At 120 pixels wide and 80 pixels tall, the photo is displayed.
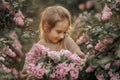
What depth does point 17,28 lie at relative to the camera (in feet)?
22.5

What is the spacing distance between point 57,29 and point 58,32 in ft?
0.21

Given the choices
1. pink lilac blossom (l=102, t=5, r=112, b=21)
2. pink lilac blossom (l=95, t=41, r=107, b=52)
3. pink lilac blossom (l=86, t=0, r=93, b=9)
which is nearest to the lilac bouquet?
pink lilac blossom (l=95, t=41, r=107, b=52)

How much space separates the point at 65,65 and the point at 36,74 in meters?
0.27

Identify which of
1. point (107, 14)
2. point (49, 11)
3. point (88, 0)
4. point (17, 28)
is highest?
point (107, 14)

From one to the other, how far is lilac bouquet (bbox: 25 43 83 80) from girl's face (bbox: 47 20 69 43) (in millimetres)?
785

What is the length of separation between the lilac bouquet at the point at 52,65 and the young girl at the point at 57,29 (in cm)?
79

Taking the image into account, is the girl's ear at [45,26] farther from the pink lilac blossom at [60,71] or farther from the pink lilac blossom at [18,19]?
the pink lilac blossom at [60,71]

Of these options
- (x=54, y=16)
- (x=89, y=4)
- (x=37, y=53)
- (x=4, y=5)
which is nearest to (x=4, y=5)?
(x=4, y=5)

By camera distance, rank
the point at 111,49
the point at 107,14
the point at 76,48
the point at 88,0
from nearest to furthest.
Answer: the point at 111,49 < the point at 107,14 < the point at 76,48 < the point at 88,0

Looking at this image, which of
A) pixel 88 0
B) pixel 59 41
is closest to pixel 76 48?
pixel 59 41

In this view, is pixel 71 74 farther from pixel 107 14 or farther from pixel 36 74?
pixel 107 14

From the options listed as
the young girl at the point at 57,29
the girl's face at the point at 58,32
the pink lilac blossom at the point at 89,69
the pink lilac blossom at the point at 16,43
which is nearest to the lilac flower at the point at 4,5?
the pink lilac blossom at the point at 16,43

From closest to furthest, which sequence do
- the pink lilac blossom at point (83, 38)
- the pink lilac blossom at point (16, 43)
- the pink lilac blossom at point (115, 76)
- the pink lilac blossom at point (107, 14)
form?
the pink lilac blossom at point (115, 76)
the pink lilac blossom at point (107, 14)
the pink lilac blossom at point (83, 38)
the pink lilac blossom at point (16, 43)

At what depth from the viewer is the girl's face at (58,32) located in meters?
5.61
